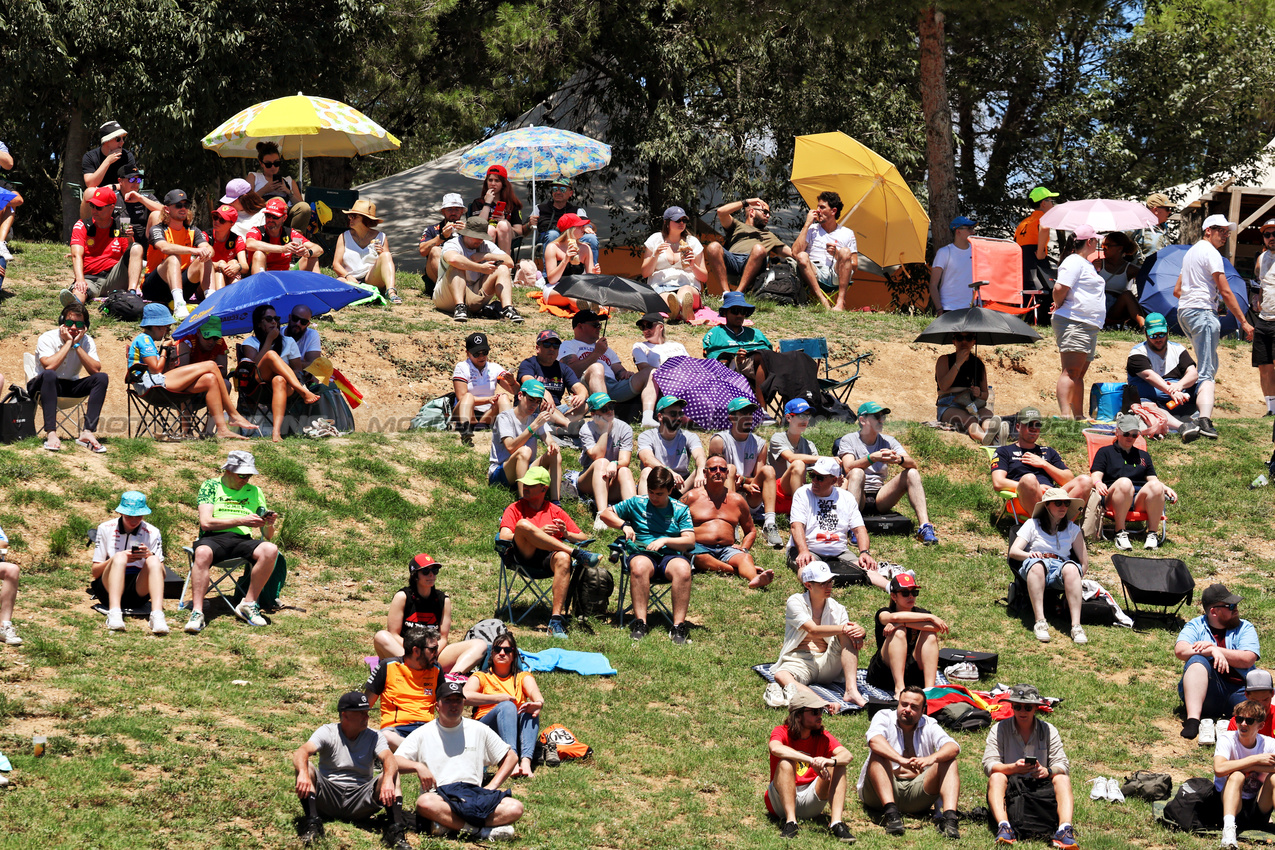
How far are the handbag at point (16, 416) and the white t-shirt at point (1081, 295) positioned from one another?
1069 cm

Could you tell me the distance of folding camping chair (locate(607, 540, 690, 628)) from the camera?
1127 cm

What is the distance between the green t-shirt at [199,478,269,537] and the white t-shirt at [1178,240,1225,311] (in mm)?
10620

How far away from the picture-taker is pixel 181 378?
525 inches

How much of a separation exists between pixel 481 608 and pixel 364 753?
3427 mm

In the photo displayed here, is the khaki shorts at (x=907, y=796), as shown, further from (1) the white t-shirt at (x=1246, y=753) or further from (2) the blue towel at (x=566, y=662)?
(2) the blue towel at (x=566, y=662)

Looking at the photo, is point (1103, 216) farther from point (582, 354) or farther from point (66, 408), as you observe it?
point (66, 408)

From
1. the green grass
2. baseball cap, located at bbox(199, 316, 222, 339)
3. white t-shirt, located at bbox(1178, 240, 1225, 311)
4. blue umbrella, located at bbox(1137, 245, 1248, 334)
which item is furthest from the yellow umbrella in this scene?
baseball cap, located at bbox(199, 316, 222, 339)

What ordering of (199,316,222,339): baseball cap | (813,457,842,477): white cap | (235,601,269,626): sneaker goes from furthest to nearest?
(199,316,222,339): baseball cap < (813,457,842,477): white cap < (235,601,269,626): sneaker

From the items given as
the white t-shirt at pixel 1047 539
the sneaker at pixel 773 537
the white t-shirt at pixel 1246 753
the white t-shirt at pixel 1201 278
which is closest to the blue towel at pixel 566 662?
the sneaker at pixel 773 537


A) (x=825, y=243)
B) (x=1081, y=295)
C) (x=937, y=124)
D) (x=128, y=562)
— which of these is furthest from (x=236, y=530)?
(x=937, y=124)

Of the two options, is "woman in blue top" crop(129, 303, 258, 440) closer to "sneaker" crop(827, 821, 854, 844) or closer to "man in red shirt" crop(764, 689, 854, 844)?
"man in red shirt" crop(764, 689, 854, 844)

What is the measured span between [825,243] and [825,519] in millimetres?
8221

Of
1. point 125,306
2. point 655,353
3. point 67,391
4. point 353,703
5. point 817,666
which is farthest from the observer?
point 125,306

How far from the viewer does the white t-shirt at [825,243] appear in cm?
1933
